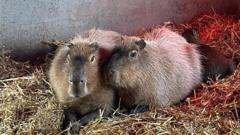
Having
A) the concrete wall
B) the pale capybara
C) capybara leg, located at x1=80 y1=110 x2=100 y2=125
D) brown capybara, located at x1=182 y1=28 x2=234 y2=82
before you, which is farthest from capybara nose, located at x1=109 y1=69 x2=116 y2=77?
the concrete wall

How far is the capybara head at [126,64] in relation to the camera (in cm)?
402

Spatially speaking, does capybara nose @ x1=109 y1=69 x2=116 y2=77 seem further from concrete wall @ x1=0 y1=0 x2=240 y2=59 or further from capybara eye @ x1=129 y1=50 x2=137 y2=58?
concrete wall @ x1=0 y1=0 x2=240 y2=59

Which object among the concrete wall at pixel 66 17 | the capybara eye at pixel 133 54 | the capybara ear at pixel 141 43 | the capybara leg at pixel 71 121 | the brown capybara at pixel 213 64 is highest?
the concrete wall at pixel 66 17

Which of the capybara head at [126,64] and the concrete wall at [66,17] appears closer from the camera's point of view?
the capybara head at [126,64]

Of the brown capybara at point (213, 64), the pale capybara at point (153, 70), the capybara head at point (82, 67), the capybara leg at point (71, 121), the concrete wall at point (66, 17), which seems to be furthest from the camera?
the concrete wall at point (66, 17)

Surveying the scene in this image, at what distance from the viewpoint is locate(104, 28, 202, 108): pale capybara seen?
4.08m

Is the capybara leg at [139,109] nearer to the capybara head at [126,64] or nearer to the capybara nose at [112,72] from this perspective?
the capybara head at [126,64]

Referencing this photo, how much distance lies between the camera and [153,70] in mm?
4277

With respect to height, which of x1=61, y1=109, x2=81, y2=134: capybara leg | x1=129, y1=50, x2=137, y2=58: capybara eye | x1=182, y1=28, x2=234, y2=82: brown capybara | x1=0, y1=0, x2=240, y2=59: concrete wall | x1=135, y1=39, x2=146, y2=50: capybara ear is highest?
x1=0, y1=0, x2=240, y2=59: concrete wall

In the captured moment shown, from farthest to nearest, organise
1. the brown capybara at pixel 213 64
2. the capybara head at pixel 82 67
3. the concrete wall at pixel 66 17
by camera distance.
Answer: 1. the concrete wall at pixel 66 17
2. the brown capybara at pixel 213 64
3. the capybara head at pixel 82 67

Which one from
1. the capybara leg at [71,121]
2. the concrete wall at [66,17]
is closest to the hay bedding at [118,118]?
the capybara leg at [71,121]

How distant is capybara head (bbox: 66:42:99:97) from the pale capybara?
0.14m

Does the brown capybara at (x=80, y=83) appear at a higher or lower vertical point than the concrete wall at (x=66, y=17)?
lower

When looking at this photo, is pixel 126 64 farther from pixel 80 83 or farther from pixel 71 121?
pixel 71 121
